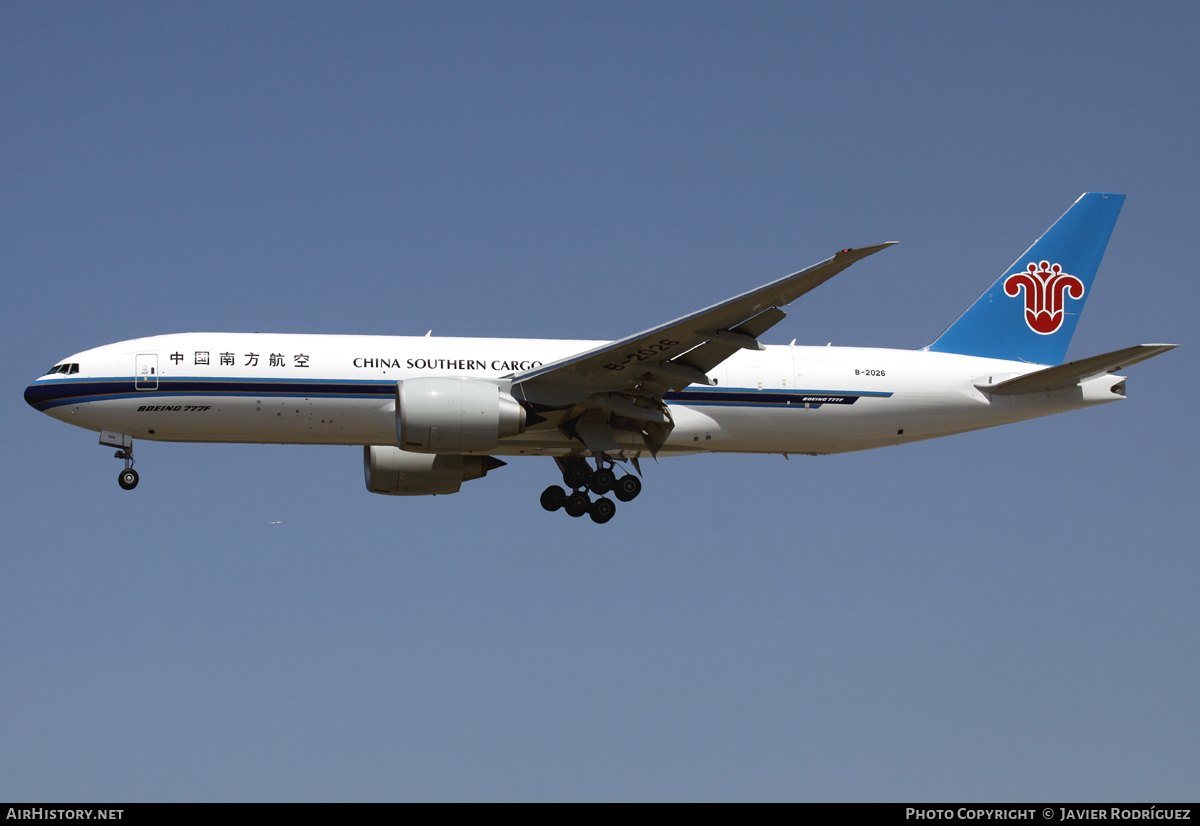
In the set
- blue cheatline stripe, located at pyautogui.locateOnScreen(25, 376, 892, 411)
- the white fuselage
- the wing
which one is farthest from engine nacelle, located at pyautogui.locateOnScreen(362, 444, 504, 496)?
the wing

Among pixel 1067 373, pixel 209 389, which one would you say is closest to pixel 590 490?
pixel 209 389

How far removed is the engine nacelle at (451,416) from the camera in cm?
2753

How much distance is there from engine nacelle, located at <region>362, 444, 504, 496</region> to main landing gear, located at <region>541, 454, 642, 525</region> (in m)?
2.84

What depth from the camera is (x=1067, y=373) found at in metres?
31.1

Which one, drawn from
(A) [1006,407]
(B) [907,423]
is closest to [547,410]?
(B) [907,423]

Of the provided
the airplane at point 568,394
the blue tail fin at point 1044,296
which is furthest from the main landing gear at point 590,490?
the blue tail fin at point 1044,296

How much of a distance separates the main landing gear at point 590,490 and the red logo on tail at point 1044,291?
1149 centimetres

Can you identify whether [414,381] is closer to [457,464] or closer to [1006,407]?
[457,464]

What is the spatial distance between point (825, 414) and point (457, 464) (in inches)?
359

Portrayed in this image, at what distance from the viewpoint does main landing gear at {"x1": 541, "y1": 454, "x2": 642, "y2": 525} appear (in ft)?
101

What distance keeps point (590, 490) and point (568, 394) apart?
2.87 m

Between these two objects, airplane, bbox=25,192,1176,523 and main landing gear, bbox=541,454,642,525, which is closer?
airplane, bbox=25,192,1176,523

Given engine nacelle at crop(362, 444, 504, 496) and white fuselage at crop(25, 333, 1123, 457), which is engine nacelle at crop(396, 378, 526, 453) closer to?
white fuselage at crop(25, 333, 1123, 457)

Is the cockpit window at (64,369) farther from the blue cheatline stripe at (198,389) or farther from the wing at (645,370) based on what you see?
the wing at (645,370)
